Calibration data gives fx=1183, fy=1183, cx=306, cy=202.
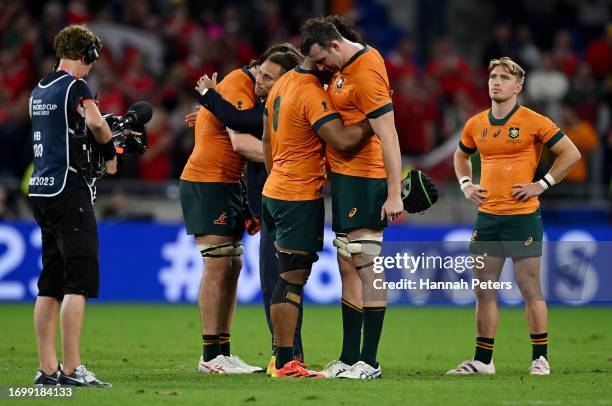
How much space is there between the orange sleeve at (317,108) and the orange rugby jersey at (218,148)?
107 cm

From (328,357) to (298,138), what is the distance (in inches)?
105

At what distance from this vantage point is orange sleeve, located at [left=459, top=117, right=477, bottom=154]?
9805mm

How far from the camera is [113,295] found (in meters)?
16.5

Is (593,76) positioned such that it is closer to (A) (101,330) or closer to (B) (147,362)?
(A) (101,330)

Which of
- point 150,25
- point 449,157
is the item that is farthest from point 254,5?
point 449,157

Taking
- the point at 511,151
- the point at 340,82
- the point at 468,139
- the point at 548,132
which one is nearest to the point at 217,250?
the point at 340,82

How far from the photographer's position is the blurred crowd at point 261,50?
731 inches

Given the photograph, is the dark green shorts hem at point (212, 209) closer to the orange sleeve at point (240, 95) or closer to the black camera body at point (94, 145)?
the orange sleeve at point (240, 95)

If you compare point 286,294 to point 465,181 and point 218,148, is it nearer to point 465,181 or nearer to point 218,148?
point 218,148

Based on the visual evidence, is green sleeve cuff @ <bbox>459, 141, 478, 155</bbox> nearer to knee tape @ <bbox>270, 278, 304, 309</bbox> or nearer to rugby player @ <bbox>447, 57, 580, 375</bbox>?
rugby player @ <bbox>447, 57, 580, 375</bbox>

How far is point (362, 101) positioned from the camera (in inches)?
333

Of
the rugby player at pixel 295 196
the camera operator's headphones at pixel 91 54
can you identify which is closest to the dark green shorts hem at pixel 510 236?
the rugby player at pixel 295 196

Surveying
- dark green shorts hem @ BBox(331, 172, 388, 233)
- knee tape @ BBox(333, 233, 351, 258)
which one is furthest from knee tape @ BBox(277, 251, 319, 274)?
dark green shorts hem @ BBox(331, 172, 388, 233)

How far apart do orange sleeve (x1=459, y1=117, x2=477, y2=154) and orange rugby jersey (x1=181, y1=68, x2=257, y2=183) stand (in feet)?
5.87
